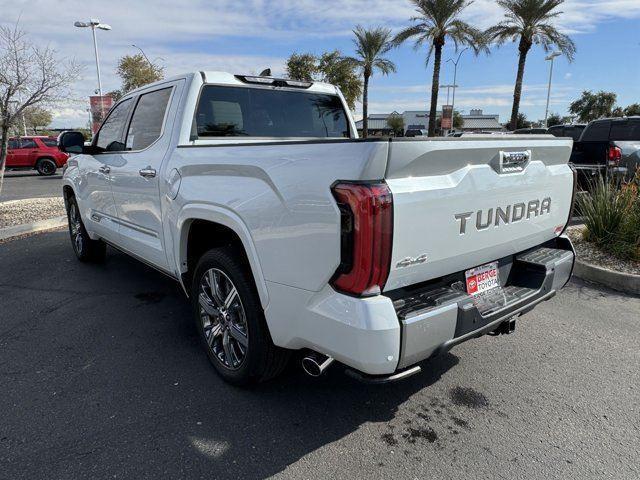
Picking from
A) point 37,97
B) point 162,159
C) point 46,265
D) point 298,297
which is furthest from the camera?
point 37,97

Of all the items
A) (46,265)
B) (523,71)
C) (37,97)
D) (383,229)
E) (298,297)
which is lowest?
(46,265)

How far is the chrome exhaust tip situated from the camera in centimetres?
229

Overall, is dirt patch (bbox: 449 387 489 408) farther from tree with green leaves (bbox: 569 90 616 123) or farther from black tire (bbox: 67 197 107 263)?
tree with green leaves (bbox: 569 90 616 123)

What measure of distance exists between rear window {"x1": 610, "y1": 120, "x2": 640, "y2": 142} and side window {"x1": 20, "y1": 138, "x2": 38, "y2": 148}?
21.2 m

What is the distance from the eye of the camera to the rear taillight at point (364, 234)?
1.92m

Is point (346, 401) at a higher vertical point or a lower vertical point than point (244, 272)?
lower

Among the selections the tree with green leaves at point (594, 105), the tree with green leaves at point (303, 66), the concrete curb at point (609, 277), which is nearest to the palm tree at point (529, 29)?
the tree with green leaves at point (303, 66)

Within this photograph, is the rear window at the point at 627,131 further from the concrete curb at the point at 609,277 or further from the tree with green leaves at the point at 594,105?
the tree with green leaves at the point at 594,105

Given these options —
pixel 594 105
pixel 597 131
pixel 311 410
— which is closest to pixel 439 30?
pixel 597 131

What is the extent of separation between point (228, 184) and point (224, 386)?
134cm

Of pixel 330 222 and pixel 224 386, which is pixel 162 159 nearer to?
pixel 224 386

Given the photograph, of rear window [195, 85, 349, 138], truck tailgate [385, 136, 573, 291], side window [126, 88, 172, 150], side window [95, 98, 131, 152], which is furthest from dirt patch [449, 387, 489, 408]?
side window [95, 98, 131, 152]

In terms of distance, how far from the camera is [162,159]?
3402 mm

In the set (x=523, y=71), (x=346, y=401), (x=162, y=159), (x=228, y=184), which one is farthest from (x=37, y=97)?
(x=523, y=71)
